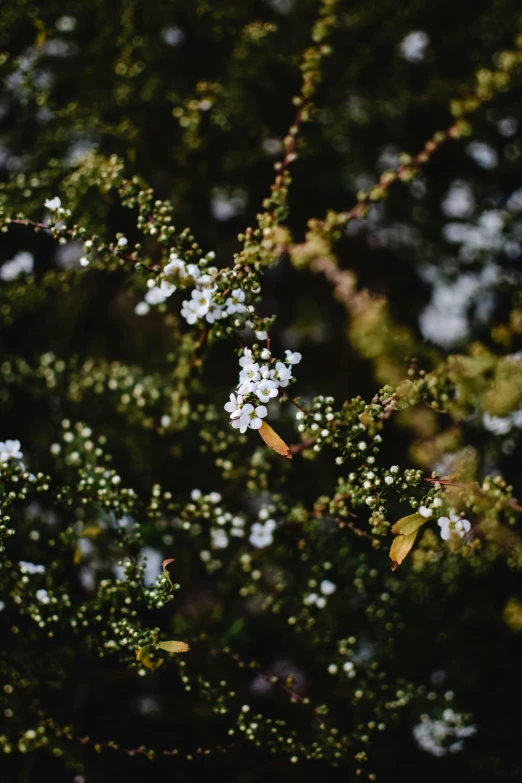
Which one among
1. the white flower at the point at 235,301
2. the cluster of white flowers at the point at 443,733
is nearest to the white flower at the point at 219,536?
the white flower at the point at 235,301

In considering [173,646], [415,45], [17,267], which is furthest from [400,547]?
[415,45]

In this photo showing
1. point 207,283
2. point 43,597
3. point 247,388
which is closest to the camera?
point 247,388

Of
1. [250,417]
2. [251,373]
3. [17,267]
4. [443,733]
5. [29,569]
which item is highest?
[17,267]

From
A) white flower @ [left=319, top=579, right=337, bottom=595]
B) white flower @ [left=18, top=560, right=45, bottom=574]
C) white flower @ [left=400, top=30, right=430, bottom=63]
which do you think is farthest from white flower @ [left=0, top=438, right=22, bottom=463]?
white flower @ [left=400, top=30, right=430, bottom=63]

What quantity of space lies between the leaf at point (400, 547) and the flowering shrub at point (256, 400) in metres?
0.01

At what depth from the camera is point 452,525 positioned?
156 cm

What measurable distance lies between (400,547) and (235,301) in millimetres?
834

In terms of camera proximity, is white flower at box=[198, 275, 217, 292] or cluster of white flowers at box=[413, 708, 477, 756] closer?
white flower at box=[198, 275, 217, 292]

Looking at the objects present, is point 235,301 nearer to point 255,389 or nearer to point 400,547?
point 255,389

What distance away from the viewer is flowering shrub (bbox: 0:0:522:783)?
1.91 m

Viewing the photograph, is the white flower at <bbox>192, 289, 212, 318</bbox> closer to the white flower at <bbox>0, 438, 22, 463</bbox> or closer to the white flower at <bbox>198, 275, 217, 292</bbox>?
the white flower at <bbox>198, 275, 217, 292</bbox>

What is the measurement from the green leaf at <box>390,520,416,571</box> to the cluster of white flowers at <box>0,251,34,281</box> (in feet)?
7.29

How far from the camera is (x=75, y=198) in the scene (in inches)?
97.0

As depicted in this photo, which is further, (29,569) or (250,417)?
(29,569)
